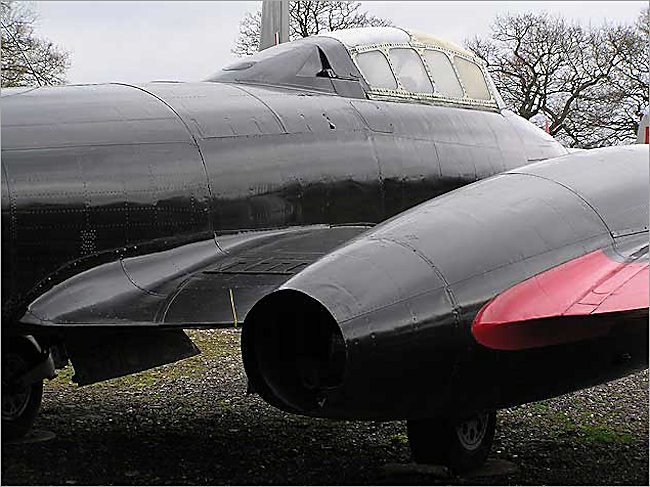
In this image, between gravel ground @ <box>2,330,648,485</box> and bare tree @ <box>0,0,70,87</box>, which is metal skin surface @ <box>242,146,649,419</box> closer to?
gravel ground @ <box>2,330,648,485</box>

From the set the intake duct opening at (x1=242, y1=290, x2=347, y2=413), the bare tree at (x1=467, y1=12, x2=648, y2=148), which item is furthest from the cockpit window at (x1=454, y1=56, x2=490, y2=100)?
the bare tree at (x1=467, y1=12, x2=648, y2=148)

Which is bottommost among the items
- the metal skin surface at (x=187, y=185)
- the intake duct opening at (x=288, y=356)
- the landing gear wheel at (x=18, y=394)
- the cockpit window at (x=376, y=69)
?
the landing gear wheel at (x=18, y=394)

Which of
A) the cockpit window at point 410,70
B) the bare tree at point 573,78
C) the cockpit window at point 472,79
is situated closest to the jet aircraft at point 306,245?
the cockpit window at point 410,70

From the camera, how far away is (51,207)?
542cm

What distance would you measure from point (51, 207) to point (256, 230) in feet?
4.24

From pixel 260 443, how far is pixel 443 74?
10.8 ft

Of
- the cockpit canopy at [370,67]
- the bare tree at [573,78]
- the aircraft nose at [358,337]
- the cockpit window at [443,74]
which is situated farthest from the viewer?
the bare tree at [573,78]

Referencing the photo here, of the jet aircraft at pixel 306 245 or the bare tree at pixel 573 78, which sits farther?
the bare tree at pixel 573 78

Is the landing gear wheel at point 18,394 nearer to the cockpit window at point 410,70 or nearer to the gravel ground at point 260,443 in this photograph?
the gravel ground at point 260,443

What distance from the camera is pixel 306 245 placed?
19.9 ft

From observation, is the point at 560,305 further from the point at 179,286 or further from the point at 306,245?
the point at 179,286

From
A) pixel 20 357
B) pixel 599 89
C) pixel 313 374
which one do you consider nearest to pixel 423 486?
pixel 313 374

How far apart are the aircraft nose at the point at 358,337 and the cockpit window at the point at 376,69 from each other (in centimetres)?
277

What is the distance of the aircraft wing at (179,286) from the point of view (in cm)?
528
